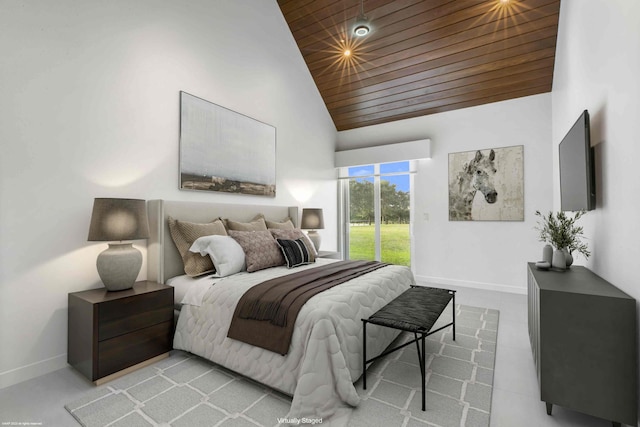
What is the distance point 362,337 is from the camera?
79.4 inches

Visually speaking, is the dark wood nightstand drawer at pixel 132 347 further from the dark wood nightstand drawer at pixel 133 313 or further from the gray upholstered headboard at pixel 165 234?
the gray upholstered headboard at pixel 165 234

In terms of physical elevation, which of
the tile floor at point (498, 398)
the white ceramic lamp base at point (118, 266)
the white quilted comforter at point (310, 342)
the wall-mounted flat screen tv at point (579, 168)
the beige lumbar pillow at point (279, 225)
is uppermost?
the wall-mounted flat screen tv at point (579, 168)

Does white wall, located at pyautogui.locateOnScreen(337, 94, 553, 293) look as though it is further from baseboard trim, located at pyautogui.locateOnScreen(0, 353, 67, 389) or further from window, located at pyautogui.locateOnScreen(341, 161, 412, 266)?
baseboard trim, located at pyautogui.locateOnScreen(0, 353, 67, 389)

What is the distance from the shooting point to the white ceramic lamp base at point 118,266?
2221 millimetres

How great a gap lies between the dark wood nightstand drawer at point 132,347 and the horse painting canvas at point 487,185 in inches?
163

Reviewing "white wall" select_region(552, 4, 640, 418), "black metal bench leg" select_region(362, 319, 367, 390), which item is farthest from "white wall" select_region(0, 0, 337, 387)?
"white wall" select_region(552, 4, 640, 418)

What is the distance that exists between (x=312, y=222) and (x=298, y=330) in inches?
109

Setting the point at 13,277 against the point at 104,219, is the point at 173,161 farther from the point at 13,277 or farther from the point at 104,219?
the point at 13,277

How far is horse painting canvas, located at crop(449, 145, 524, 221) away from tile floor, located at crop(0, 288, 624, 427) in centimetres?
225

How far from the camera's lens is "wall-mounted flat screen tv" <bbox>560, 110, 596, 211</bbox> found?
202 centimetres

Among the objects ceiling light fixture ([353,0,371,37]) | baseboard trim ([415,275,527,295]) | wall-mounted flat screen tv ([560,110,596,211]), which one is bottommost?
baseboard trim ([415,275,527,295])

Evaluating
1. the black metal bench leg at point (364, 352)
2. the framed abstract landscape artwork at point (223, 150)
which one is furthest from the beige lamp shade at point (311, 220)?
the black metal bench leg at point (364, 352)

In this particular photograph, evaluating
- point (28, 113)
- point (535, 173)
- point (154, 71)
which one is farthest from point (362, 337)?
point (535, 173)

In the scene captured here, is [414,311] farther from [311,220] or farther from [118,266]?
[311,220]
